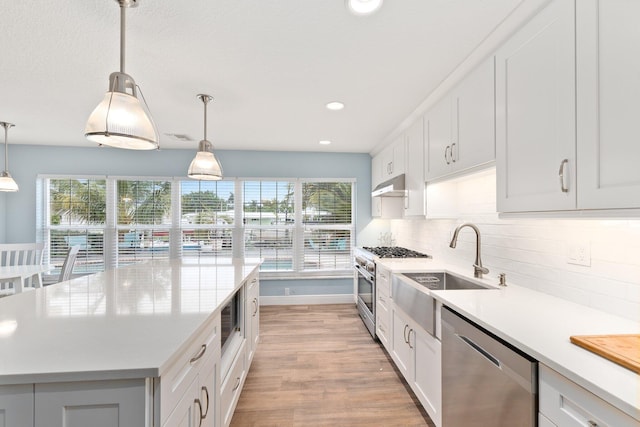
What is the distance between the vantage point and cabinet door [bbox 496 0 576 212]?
1164 mm

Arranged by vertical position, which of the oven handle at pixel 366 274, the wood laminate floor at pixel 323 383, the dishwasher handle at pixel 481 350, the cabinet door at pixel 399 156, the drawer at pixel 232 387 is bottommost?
the wood laminate floor at pixel 323 383

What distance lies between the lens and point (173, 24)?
1511 mm

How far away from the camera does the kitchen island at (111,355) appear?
807 millimetres

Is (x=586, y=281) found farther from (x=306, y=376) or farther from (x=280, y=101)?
(x=280, y=101)

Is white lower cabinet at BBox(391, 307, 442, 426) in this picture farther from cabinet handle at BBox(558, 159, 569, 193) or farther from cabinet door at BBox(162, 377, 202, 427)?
cabinet door at BBox(162, 377, 202, 427)

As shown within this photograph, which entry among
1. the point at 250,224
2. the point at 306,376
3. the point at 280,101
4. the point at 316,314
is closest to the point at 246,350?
the point at 306,376

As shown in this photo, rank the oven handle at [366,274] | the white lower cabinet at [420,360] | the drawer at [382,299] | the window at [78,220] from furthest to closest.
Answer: the window at [78,220]
the oven handle at [366,274]
the drawer at [382,299]
the white lower cabinet at [420,360]

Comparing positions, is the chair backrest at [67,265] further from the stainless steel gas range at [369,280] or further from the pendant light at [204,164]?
the stainless steel gas range at [369,280]

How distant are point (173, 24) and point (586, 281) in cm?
253

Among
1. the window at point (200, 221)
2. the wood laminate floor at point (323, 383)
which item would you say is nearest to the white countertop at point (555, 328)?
the wood laminate floor at point (323, 383)

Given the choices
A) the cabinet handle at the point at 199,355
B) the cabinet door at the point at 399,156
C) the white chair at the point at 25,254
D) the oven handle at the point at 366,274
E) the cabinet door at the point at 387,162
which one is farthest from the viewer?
the cabinet door at the point at 387,162

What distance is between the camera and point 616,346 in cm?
95

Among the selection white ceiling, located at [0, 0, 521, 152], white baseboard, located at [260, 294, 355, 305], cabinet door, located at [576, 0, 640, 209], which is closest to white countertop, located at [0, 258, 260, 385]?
white ceiling, located at [0, 0, 521, 152]

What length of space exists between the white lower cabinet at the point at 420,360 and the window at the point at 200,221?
2.19m
